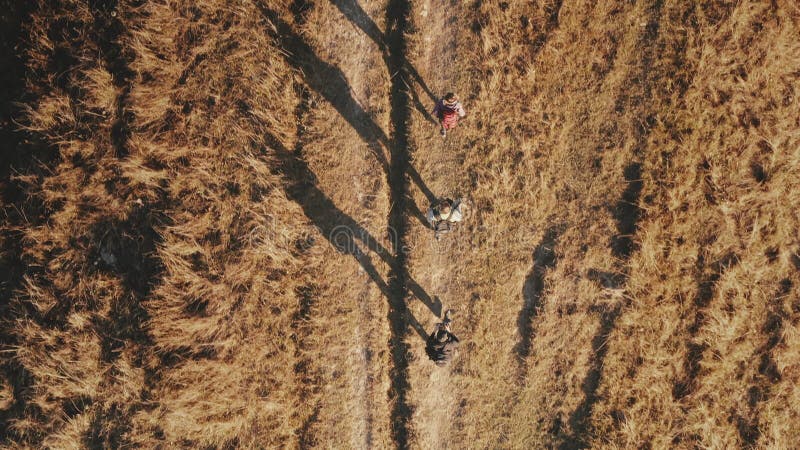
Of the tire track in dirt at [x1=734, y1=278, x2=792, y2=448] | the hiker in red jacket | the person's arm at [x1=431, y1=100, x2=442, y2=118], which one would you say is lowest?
the tire track in dirt at [x1=734, y1=278, x2=792, y2=448]

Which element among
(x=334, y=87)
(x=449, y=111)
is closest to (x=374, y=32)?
(x=334, y=87)

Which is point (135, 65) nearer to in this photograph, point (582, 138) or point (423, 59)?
point (423, 59)

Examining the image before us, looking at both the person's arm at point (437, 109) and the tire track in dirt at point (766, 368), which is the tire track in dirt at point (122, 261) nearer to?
the person's arm at point (437, 109)

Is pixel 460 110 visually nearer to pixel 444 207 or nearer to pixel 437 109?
pixel 437 109

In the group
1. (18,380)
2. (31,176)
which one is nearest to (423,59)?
(31,176)

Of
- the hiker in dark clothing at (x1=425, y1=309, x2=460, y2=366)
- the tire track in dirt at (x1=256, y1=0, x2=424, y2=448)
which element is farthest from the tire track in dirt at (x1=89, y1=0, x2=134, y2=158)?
the hiker in dark clothing at (x1=425, y1=309, x2=460, y2=366)

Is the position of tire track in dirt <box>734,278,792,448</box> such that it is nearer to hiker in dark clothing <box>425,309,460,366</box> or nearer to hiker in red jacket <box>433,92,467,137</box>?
hiker in dark clothing <box>425,309,460,366</box>

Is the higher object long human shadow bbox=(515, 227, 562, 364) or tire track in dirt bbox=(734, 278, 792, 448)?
long human shadow bbox=(515, 227, 562, 364)

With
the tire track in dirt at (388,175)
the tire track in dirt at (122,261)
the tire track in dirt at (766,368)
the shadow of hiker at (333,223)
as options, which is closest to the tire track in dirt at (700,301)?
the tire track in dirt at (766,368)
